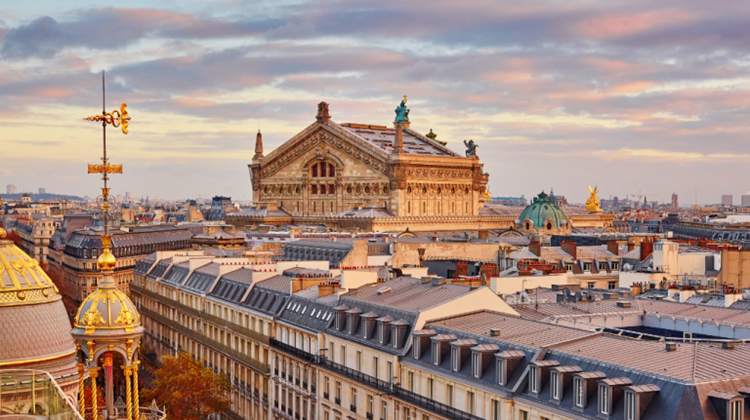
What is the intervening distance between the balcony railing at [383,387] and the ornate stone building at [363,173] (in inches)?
2429

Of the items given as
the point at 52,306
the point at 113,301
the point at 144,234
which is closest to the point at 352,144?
the point at 144,234

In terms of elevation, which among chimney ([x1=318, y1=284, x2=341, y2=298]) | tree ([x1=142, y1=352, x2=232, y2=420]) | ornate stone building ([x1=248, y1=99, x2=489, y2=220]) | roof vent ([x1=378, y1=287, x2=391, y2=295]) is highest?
ornate stone building ([x1=248, y1=99, x2=489, y2=220])

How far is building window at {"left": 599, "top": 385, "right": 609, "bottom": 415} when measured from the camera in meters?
27.7

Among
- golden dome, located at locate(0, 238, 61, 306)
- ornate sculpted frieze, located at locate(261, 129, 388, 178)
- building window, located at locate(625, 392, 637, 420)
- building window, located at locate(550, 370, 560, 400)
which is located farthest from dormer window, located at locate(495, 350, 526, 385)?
ornate sculpted frieze, located at locate(261, 129, 388, 178)

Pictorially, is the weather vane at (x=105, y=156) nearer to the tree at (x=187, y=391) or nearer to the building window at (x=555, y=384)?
the building window at (x=555, y=384)

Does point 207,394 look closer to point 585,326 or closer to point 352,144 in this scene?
point 585,326

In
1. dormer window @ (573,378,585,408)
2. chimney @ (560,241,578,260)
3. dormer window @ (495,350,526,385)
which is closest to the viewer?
dormer window @ (573,378,585,408)

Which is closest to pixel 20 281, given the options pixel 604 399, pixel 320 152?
pixel 604 399

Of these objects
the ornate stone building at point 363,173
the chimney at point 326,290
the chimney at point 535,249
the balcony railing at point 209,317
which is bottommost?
the balcony railing at point 209,317

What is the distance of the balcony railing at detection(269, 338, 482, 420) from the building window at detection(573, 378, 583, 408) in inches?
192

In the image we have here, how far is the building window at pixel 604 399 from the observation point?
27.7 m

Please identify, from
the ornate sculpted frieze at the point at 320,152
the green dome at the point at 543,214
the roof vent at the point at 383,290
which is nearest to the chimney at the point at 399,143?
the ornate sculpted frieze at the point at 320,152

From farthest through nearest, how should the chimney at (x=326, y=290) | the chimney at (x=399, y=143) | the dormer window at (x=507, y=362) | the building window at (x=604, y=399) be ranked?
the chimney at (x=399, y=143), the chimney at (x=326, y=290), the dormer window at (x=507, y=362), the building window at (x=604, y=399)

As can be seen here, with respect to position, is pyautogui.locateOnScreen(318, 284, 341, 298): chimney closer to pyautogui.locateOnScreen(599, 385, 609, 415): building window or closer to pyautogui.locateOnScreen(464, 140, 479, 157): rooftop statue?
pyautogui.locateOnScreen(599, 385, 609, 415): building window
